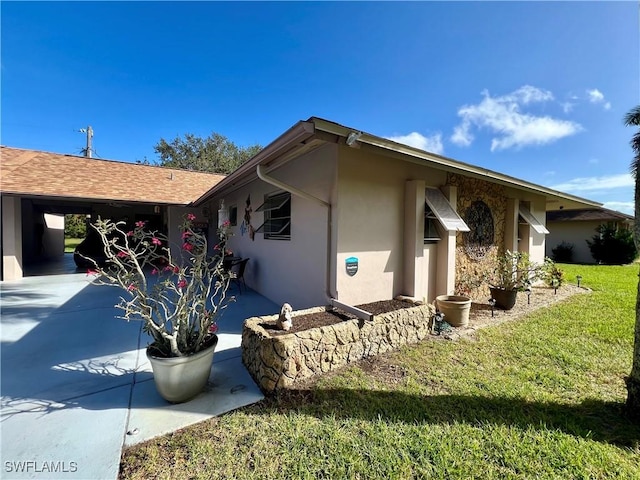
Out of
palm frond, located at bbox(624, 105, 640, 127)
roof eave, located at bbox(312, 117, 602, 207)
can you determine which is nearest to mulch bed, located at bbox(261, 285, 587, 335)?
roof eave, located at bbox(312, 117, 602, 207)

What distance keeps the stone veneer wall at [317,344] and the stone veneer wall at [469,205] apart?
117 inches

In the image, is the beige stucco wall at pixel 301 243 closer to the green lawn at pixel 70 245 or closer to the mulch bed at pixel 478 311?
the mulch bed at pixel 478 311

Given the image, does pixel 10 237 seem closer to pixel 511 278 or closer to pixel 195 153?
pixel 511 278

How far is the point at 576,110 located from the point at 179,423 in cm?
1375

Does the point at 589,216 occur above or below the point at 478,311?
above

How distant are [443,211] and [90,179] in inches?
559

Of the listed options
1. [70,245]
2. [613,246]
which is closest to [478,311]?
[613,246]

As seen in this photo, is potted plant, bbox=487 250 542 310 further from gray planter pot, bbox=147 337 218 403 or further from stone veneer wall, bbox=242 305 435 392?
gray planter pot, bbox=147 337 218 403

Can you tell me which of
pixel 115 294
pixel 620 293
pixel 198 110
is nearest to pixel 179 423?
pixel 115 294

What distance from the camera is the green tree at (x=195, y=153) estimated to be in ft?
96.7

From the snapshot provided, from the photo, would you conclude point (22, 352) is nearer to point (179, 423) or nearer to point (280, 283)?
point (179, 423)

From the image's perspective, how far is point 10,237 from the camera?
9227mm

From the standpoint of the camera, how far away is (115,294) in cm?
755

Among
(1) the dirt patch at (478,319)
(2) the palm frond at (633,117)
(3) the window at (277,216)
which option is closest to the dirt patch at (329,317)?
(1) the dirt patch at (478,319)
